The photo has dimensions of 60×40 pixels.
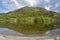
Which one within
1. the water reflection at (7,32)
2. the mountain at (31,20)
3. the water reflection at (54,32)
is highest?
the mountain at (31,20)

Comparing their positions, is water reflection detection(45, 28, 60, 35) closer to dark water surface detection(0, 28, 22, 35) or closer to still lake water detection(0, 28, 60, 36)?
still lake water detection(0, 28, 60, 36)

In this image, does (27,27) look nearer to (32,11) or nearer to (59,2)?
(32,11)

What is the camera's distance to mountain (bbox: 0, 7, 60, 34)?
3.05 meters

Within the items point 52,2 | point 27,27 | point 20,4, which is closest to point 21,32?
point 27,27

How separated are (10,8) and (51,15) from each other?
0.77 metres

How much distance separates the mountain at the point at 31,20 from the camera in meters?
3.05

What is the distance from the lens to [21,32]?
121 inches

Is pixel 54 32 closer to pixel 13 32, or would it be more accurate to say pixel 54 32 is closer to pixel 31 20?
pixel 31 20

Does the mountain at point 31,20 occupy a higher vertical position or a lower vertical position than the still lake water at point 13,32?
higher

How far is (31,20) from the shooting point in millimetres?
3041

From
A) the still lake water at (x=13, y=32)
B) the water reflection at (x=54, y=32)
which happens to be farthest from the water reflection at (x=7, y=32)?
the water reflection at (x=54, y=32)

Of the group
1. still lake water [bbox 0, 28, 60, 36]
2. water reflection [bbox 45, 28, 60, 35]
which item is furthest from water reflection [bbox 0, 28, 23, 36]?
water reflection [bbox 45, 28, 60, 35]

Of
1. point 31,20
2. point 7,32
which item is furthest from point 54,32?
point 7,32

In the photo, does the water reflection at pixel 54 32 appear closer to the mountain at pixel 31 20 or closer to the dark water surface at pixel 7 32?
the mountain at pixel 31 20
